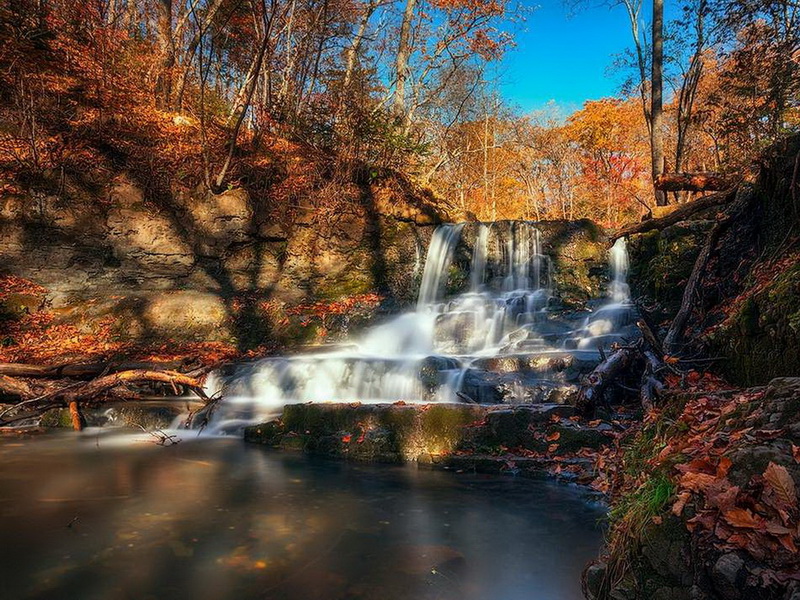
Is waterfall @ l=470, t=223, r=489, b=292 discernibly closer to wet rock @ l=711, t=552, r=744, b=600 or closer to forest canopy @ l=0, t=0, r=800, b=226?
forest canopy @ l=0, t=0, r=800, b=226

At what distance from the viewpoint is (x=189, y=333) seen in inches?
445

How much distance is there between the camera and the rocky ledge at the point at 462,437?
519cm

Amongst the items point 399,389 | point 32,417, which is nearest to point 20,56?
point 32,417

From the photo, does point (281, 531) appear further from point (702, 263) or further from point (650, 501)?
point (702, 263)

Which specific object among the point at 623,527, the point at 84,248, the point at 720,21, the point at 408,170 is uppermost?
the point at 720,21

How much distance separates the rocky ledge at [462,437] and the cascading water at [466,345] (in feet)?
5.35

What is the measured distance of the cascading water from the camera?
7824 millimetres

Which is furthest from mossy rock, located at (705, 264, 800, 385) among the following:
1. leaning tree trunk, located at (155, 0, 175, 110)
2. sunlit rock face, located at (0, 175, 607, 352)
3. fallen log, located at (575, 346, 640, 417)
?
leaning tree trunk, located at (155, 0, 175, 110)

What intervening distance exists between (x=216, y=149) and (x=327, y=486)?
39.5 ft

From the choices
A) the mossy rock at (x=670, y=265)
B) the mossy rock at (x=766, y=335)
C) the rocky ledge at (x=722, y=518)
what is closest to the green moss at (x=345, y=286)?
the mossy rock at (x=670, y=265)

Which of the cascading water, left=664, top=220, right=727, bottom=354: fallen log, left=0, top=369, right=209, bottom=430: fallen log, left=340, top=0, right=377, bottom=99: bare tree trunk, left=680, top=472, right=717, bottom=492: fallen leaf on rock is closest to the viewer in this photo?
left=680, top=472, right=717, bottom=492: fallen leaf on rock

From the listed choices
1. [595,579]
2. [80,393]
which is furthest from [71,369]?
[595,579]

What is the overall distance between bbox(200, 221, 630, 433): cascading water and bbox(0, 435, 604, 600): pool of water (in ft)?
7.66

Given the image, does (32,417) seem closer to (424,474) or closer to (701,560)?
(424,474)
